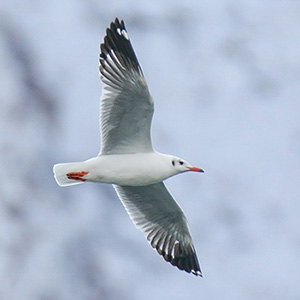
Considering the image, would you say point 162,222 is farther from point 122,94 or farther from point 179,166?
point 122,94

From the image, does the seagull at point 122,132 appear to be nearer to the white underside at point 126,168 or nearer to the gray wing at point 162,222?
the white underside at point 126,168

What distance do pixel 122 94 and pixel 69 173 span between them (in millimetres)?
957

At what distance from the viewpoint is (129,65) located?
954 cm

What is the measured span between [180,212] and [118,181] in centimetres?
103

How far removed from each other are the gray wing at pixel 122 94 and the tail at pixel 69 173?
1.40ft

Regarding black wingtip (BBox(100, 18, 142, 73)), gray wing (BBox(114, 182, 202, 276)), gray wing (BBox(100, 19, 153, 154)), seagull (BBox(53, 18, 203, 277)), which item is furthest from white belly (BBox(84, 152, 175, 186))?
black wingtip (BBox(100, 18, 142, 73))

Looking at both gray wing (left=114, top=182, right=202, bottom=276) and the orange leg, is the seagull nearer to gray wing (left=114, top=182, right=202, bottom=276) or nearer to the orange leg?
the orange leg

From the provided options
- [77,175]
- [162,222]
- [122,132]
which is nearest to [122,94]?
[122,132]

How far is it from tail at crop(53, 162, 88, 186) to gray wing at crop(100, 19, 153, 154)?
1.40 ft

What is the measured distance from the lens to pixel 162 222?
10.7 metres

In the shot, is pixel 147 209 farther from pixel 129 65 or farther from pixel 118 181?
pixel 129 65

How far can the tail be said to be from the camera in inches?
382

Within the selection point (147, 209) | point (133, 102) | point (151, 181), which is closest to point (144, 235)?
point (147, 209)

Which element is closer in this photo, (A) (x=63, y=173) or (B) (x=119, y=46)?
(B) (x=119, y=46)
